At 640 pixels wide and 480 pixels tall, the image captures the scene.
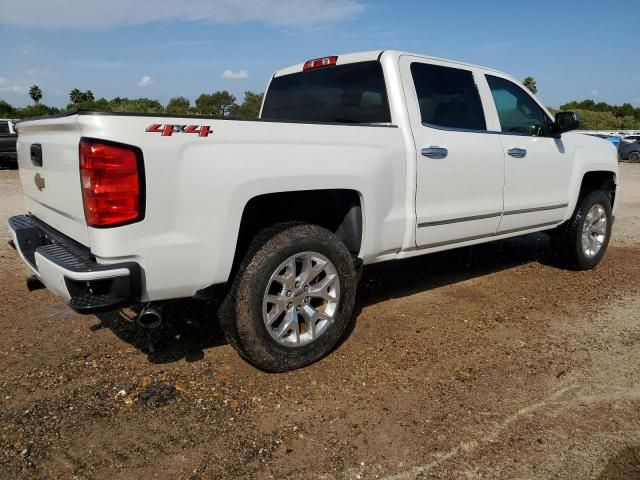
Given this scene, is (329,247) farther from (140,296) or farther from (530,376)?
(530,376)

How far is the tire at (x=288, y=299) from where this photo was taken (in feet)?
9.95

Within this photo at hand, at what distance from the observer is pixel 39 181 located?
3309 millimetres

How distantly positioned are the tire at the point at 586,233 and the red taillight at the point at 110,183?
4513 millimetres

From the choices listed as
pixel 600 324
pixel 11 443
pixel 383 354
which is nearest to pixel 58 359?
pixel 11 443

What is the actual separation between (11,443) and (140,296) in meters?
0.91

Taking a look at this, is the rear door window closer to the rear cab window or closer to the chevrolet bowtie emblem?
the rear cab window

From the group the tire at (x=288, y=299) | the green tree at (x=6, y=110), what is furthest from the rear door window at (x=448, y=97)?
the green tree at (x=6, y=110)

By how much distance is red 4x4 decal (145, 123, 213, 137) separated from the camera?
2.58 m

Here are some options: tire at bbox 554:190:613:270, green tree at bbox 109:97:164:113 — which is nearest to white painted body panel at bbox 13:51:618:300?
tire at bbox 554:190:613:270

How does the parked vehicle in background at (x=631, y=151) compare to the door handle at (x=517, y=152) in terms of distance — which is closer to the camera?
the door handle at (x=517, y=152)

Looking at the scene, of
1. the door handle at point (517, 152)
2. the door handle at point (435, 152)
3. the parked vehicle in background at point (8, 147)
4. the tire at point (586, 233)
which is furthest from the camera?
the parked vehicle in background at point (8, 147)

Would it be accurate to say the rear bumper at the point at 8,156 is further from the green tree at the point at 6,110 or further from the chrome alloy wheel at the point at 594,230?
the green tree at the point at 6,110

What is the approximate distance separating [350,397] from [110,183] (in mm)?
1712

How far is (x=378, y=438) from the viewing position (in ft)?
8.72
